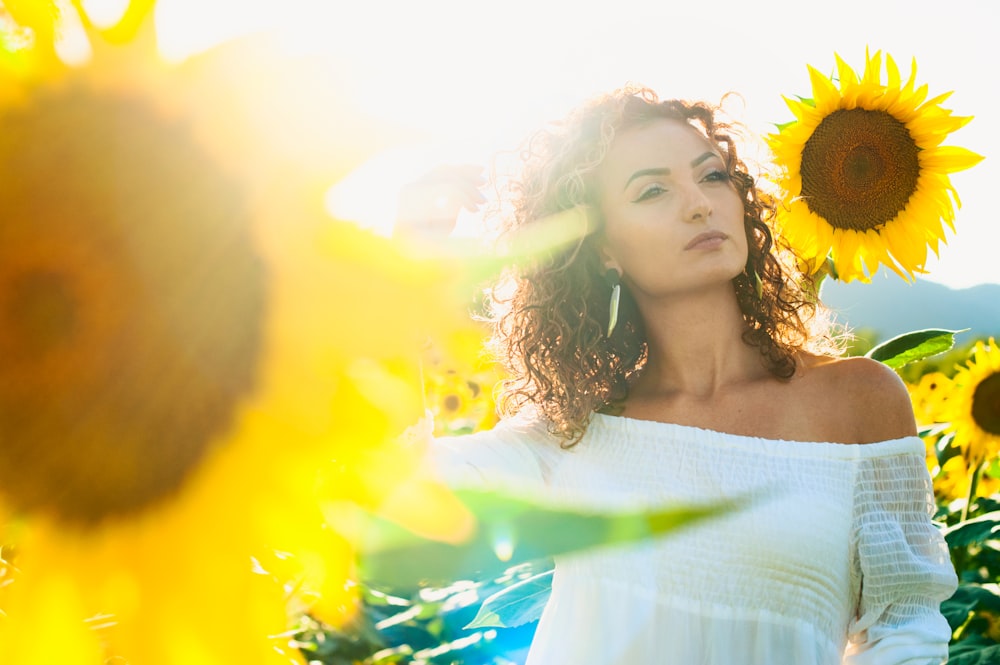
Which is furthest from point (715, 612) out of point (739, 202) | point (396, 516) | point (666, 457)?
point (396, 516)

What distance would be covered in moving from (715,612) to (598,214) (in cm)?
86

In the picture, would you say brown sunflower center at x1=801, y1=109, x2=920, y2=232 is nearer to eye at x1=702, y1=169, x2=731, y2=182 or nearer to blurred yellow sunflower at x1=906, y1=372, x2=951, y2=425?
eye at x1=702, y1=169, x2=731, y2=182

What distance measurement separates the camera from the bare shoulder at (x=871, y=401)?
178 cm

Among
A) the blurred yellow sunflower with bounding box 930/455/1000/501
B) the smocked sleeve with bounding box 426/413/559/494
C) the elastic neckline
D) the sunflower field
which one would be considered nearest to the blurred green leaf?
the elastic neckline

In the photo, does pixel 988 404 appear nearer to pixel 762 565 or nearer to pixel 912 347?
pixel 912 347

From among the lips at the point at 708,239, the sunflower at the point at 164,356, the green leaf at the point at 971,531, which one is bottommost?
the green leaf at the point at 971,531

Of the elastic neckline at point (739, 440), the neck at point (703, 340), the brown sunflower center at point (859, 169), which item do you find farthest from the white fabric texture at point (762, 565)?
the brown sunflower center at point (859, 169)

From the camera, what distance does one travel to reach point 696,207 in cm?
174

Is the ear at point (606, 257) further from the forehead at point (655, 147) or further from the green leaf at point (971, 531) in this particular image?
the green leaf at point (971, 531)

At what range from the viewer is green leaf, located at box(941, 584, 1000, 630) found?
1944 millimetres

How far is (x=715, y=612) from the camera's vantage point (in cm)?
171

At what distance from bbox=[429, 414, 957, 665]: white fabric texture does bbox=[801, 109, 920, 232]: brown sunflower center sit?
552 mm

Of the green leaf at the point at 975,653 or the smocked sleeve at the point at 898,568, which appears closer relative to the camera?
the smocked sleeve at the point at 898,568

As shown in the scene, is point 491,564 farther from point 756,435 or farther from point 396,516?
point 756,435
